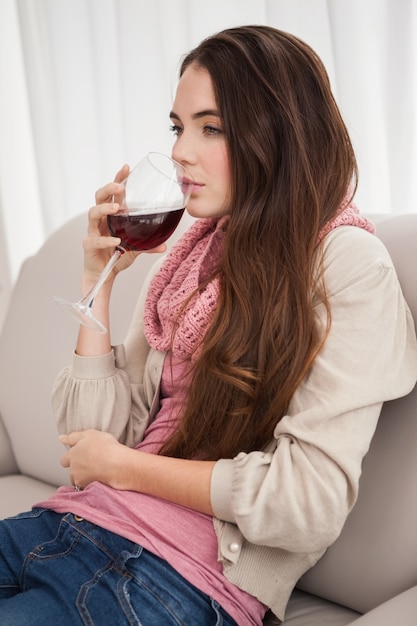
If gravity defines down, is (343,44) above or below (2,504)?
above

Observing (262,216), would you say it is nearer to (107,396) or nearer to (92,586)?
(107,396)

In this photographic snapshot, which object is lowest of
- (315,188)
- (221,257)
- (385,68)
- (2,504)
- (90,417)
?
(2,504)

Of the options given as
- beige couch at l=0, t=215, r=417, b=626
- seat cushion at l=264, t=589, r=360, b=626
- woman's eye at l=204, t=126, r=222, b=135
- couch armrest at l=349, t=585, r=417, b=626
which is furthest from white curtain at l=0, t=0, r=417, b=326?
couch armrest at l=349, t=585, r=417, b=626

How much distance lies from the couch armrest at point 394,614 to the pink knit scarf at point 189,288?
48 centimetres

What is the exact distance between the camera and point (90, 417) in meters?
1.41

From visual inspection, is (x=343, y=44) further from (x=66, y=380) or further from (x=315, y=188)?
(x=66, y=380)

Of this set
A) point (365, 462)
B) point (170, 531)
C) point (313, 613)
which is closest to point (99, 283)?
point (170, 531)

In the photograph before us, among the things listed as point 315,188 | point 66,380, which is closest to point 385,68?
point 315,188

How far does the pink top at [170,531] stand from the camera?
1.15 meters

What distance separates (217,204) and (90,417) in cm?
42

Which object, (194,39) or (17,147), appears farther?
(17,147)

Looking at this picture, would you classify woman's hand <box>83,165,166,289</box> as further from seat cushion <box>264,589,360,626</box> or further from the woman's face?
seat cushion <box>264,589,360,626</box>

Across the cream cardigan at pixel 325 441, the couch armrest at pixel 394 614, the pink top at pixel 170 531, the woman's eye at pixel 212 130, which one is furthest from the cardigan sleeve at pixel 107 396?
the couch armrest at pixel 394 614

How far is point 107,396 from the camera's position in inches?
55.3
